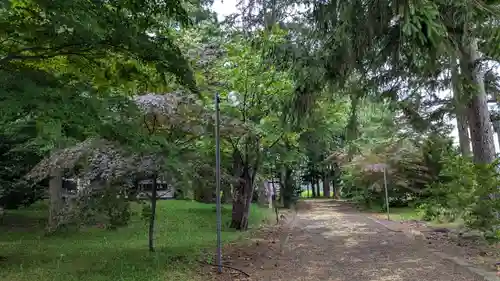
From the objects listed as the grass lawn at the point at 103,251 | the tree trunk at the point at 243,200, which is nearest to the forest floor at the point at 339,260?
the grass lawn at the point at 103,251

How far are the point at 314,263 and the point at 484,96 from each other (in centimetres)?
561

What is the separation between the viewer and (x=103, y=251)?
9055 millimetres

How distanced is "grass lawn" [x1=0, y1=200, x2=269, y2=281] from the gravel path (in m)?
1.57

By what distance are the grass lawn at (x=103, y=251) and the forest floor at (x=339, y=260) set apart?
2.53 feet

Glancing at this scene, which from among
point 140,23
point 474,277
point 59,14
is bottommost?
point 474,277

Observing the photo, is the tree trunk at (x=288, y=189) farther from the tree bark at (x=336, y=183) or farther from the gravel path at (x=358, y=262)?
the gravel path at (x=358, y=262)

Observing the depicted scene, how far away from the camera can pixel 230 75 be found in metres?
11.4

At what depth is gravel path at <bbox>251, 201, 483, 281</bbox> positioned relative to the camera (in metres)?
6.65

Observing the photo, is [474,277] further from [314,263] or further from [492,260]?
[314,263]

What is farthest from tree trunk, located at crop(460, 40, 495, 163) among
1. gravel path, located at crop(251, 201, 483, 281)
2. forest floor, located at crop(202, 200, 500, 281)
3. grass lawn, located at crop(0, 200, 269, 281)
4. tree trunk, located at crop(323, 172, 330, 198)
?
tree trunk, located at crop(323, 172, 330, 198)

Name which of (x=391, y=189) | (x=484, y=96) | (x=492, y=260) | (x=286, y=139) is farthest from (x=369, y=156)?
(x=492, y=260)

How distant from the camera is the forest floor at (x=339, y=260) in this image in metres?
6.74

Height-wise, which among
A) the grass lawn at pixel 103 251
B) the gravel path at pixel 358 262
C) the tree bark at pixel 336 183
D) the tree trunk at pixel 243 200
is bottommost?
the gravel path at pixel 358 262

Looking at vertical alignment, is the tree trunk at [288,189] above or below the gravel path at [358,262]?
above
